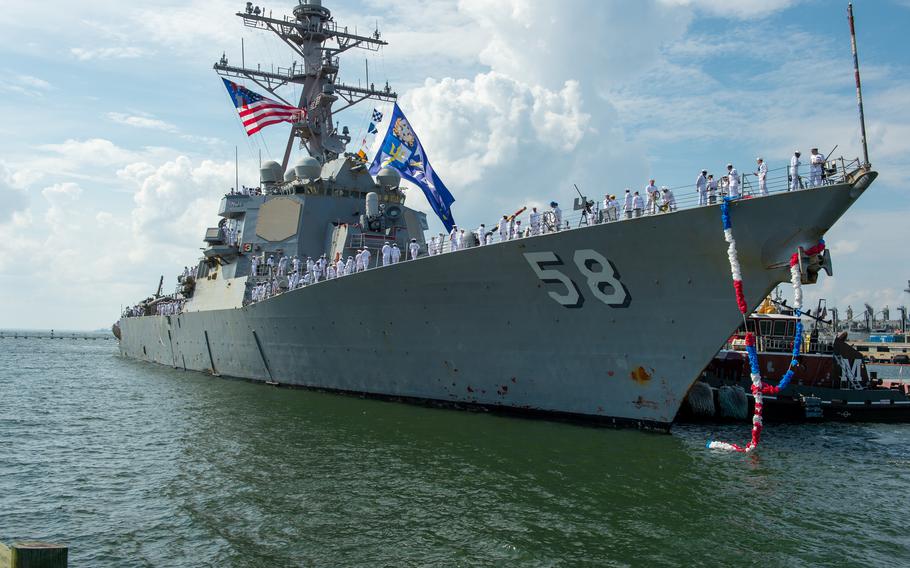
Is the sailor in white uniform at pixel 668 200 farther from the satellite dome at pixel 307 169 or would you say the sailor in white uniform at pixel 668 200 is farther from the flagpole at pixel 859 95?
the satellite dome at pixel 307 169

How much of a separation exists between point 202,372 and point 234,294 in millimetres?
5611

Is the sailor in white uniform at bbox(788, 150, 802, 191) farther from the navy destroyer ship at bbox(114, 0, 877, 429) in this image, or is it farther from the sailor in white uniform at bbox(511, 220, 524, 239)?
the sailor in white uniform at bbox(511, 220, 524, 239)

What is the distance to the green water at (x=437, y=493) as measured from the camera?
24.3 feet

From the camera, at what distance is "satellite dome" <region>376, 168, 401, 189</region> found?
75.5 feet

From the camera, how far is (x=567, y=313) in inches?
510

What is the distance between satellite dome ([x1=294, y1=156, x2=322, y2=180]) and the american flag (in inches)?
93.4

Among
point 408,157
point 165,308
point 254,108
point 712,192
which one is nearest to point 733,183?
point 712,192

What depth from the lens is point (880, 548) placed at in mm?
7605

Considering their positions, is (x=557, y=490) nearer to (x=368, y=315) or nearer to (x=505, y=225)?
(x=505, y=225)

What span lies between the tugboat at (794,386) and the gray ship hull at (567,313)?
5695mm

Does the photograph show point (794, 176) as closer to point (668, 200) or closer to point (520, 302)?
point (668, 200)

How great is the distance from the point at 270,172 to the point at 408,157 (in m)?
9.52

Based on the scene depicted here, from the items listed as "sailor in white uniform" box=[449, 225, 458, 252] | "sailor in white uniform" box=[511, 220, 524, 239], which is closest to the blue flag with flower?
"sailor in white uniform" box=[449, 225, 458, 252]

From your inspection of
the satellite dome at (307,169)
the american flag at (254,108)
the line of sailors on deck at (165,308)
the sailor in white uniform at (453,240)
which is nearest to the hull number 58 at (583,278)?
the sailor in white uniform at (453,240)
